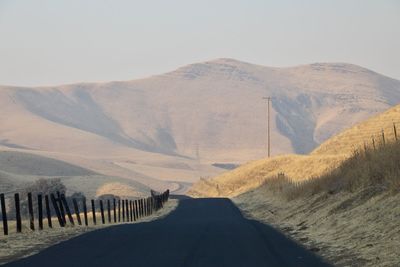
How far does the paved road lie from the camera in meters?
17.7

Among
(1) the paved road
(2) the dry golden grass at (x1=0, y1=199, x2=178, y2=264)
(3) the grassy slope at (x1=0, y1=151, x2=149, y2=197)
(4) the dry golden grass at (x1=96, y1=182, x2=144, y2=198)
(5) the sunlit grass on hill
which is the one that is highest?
(5) the sunlit grass on hill

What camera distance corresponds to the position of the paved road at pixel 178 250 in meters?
17.7

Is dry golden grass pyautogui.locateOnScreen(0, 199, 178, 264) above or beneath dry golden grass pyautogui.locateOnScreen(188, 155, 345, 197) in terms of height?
above

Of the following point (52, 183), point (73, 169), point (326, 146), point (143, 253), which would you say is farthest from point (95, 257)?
point (73, 169)

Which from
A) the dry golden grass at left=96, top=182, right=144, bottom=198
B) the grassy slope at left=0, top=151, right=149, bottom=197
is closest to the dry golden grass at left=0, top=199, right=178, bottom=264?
the grassy slope at left=0, top=151, right=149, bottom=197

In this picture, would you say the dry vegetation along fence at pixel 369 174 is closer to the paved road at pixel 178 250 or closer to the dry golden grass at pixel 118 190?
the paved road at pixel 178 250

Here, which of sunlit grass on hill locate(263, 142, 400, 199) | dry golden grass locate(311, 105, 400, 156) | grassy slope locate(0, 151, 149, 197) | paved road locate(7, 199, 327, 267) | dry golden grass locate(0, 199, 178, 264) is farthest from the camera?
grassy slope locate(0, 151, 149, 197)

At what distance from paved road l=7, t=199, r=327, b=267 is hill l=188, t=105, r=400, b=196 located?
58.6 metres

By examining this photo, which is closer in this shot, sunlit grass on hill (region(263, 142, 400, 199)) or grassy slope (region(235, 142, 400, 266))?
A: grassy slope (region(235, 142, 400, 266))

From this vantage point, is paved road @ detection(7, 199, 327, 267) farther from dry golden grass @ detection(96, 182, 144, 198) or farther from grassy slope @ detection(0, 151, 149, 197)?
dry golden grass @ detection(96, 182, 144, 198)

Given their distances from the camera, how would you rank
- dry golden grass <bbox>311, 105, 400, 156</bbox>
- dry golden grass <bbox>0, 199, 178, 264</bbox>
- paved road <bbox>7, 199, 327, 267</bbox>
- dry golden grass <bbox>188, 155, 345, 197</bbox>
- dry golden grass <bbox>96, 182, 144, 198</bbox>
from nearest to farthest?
paved road <bbox>7, 199, 327, 267</bbox>, dry golden grass <bbox>0, 199, 178, 264</bbox>, dry golden grass <bbox>311, 105, 400, 156</bbox>, dry golden grass <bbox>188, 155, 345, 197</bbox>, dry golden grass <bbox>96, 182, 144, 198</bbox>

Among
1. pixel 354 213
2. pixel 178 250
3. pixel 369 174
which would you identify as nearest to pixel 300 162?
pixel 369 174

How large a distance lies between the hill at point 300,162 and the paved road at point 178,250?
5860cm

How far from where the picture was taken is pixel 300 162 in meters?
94.6
